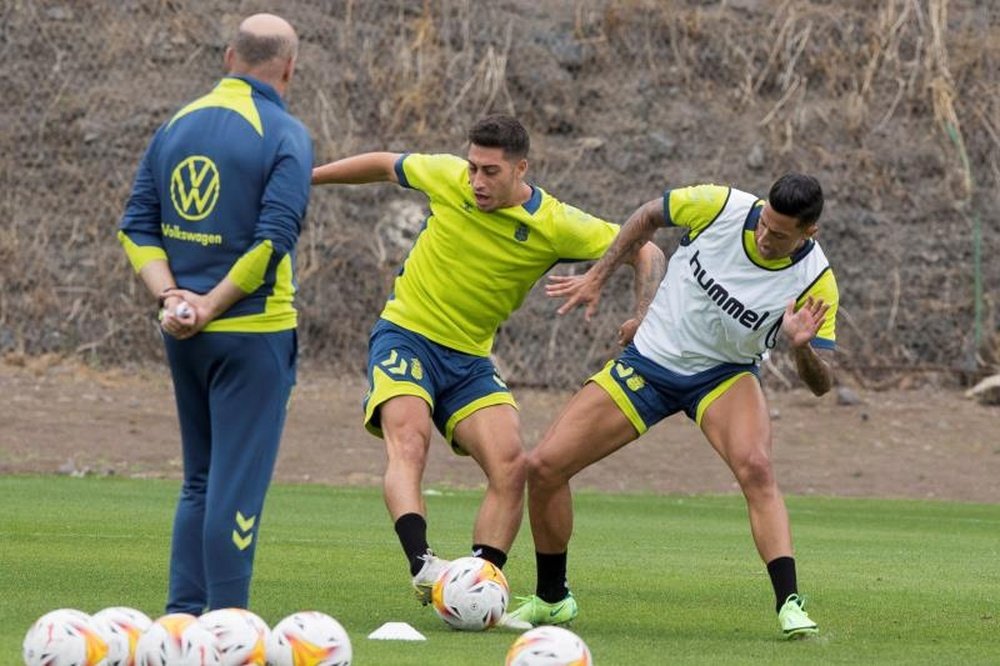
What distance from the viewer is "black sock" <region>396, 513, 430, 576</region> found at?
9.62 metres

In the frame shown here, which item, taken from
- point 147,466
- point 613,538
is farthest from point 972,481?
point 147,466

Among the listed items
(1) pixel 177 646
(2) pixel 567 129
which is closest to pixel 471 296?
(1) pixel 177 646

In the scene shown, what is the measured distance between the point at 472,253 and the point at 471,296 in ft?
0.77

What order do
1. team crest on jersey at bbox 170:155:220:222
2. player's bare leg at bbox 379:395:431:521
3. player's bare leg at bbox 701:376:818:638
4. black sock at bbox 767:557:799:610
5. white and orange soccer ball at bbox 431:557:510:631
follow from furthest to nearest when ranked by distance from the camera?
player's bare leg at bbox 379:395:431:521 → player's bare leg at bbox 701:376:818:638 → black sock at bbox 767:557:799:610 → white and orange soccer ball at bbox 431:557:510:631 → team crest on jersey at bbox 170:155:220:222

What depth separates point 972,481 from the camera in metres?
20.8

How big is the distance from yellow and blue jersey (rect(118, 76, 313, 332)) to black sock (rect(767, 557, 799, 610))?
306 cm

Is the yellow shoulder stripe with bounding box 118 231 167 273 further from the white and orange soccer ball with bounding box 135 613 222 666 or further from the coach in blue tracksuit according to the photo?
the white and orange soccer ball with bounding box 135 613 222 666

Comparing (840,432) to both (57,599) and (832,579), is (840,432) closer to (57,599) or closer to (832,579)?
(832,579)

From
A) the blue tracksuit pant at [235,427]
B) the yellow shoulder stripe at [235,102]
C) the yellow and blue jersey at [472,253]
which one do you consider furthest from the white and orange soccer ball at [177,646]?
the yellow and blue jersey at [472,253]

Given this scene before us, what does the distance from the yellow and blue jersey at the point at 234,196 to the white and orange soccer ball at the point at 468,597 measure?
1731 millimetres

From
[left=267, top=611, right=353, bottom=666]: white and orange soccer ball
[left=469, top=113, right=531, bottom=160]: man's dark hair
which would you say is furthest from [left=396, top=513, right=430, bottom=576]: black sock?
[left=267, top=611, right=353, bottom=666]: white and orange soccer ball

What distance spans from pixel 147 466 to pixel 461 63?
28.6 feet

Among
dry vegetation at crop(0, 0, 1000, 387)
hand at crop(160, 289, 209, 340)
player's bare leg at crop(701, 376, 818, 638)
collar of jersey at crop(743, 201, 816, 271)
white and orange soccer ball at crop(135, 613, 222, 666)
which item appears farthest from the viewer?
dry vegetation at crop(0, 0, 1000, 387)

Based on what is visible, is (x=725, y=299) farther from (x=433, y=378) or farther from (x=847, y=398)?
(x=847, y=398)
